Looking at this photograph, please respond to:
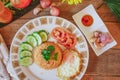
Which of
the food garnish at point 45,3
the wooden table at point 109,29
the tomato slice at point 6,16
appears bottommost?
the wooden table at point 109,29

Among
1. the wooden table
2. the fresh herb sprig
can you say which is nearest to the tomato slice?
the wooden table

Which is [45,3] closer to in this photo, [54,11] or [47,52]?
[54,11]

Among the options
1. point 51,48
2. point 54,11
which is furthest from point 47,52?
point 54,11

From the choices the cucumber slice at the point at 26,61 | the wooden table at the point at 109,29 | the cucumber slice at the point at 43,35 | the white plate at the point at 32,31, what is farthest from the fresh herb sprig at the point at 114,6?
the cucumber slice at the point at 26,61

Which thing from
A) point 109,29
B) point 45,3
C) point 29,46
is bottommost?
point 109,29

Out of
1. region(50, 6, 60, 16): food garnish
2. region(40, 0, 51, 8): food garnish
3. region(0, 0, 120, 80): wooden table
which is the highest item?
region(40, 0, 51, 8): food garnish

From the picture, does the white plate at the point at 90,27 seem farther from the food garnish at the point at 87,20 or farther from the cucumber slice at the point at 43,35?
the cucumber slice at the point at 43,35

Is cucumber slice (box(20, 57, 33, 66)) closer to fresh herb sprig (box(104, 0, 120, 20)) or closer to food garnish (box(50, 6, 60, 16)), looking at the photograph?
food garnish (box(50, 6, 60, 16))
